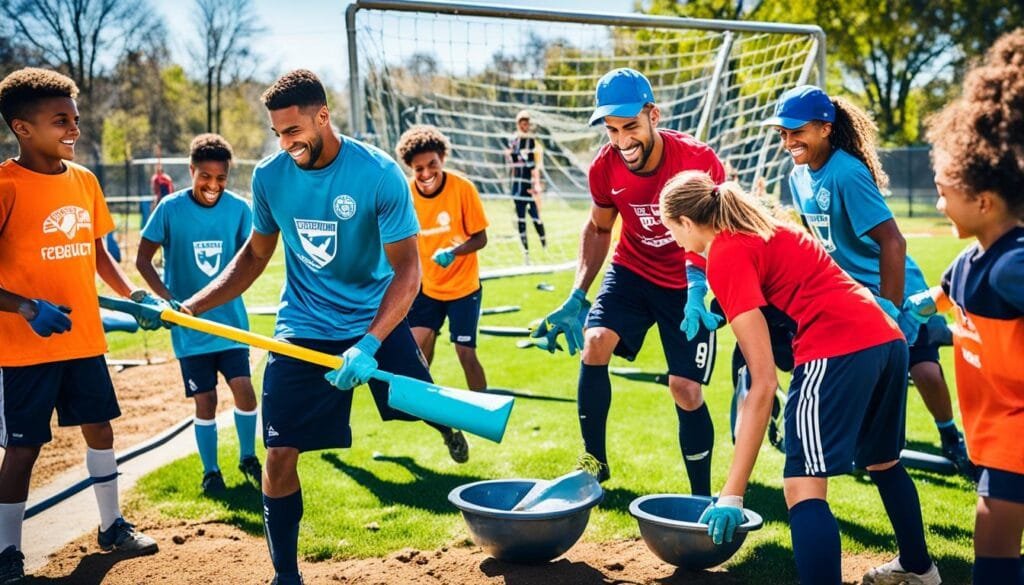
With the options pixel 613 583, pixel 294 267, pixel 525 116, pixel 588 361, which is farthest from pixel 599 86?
pixel 525 116

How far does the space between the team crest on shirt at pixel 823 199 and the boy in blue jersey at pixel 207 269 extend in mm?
3254

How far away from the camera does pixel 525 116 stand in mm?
12086

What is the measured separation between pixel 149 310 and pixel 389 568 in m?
1.58

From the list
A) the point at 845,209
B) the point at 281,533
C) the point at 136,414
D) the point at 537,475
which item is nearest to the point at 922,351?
the point at 845,209

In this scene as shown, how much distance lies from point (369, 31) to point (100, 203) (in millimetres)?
4017

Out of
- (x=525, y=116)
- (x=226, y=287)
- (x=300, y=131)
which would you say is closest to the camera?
(x=300, y=131)

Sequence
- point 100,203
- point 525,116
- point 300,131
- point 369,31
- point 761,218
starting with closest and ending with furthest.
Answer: point 761,218 → point 300,131 → point 100,203 → point 369,31 → point 525,116

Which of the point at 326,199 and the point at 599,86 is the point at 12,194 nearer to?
the point at 326,199

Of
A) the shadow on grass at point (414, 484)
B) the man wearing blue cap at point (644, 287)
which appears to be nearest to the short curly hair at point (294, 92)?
the man wearing blue cap at point (644, 287)

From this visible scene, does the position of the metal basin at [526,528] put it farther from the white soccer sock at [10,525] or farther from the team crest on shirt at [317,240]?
the white soccer sock at [10,525]

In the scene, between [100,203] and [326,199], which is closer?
[326,199]

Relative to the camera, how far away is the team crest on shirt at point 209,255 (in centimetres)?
556

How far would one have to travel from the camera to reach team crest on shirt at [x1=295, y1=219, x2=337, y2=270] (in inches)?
147

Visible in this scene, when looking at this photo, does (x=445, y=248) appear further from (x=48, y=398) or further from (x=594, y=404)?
(x=48, y=398)
